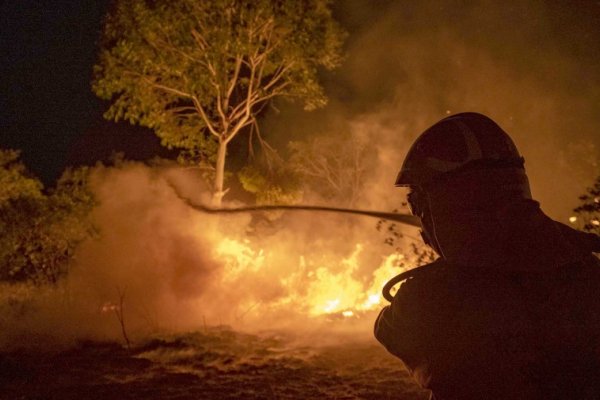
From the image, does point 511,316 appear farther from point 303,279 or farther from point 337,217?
point 337,217

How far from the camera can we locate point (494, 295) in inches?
43.4

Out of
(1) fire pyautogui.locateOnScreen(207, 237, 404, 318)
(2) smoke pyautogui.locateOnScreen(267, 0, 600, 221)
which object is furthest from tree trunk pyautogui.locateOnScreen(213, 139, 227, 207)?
(2) smoke pyautogui.locateOnScreen(267, 0, 600, 221)

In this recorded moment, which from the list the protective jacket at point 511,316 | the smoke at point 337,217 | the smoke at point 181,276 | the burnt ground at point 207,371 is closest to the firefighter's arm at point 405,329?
the protective jacket at point 511,316

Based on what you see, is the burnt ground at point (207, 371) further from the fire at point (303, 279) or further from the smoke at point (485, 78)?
the smoke at point (485, 78)

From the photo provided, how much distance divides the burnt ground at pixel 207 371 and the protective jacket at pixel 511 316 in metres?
4.77

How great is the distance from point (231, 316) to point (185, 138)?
14.4 feet

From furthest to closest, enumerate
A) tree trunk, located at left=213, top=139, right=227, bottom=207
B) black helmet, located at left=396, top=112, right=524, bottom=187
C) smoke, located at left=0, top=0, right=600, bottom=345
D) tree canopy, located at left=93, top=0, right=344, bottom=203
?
tree trunk, located at left=213, top=139, right=227, bottom=207 → tree canopy, located at left=93, top=0, right=344, bottom=203 → smoke, located at left=0, top=0, right=600, bottom=345 → black helmet, located at left=396, top=112, right=524, bottom=187

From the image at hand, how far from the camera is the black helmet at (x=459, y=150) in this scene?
4.18 feet

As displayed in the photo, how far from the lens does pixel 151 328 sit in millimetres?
9594

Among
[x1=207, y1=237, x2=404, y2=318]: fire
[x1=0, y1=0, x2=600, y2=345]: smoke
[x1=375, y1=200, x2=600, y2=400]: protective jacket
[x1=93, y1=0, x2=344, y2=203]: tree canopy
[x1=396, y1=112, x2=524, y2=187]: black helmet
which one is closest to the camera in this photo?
[x1=375, y1=200, x2=600, y2=400]: protective jacket

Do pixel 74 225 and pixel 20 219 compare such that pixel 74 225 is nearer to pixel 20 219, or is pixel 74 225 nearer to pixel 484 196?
pixel 20 219

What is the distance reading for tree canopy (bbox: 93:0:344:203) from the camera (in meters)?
10.3

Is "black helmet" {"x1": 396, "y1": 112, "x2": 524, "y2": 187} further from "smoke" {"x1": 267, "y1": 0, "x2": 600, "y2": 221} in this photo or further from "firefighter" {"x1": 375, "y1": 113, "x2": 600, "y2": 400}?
"smoke" {"x1": 267, "y1": 0, "x2": 600, "y2": 221}

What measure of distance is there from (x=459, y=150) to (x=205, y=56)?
10.1 meters
